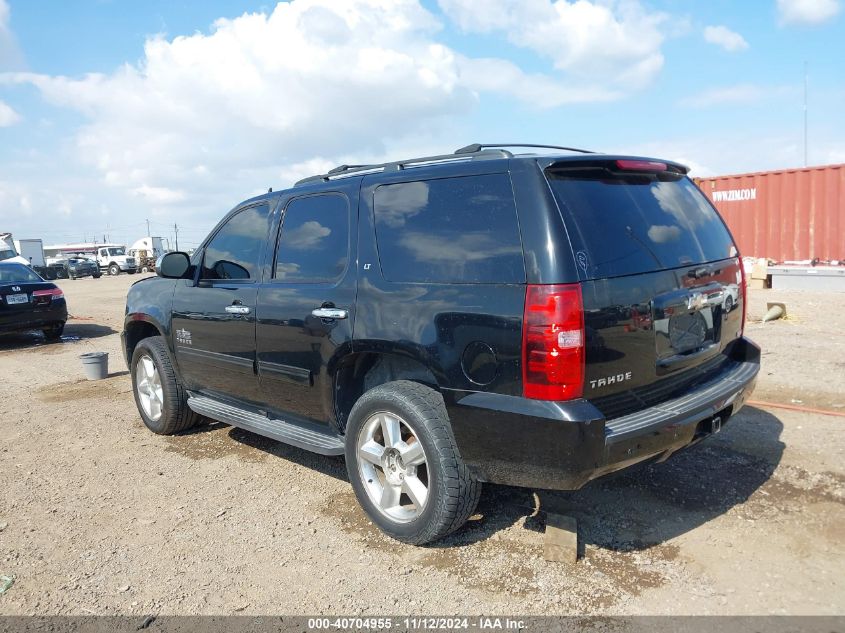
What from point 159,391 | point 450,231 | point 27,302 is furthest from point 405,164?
point 27,302

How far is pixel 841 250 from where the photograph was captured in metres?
14.3

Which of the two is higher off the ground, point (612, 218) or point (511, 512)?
point (612, 218)

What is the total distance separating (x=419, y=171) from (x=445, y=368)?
108 centimetres

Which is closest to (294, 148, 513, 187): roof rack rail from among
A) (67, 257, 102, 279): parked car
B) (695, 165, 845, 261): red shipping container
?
(695, 165, 845, 261): red shipping container

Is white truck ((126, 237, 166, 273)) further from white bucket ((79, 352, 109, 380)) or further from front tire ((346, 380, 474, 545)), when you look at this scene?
front tire ((346, 380, 474, 545))

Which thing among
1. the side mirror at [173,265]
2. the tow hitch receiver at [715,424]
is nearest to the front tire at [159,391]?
the side mirror at [173,265]

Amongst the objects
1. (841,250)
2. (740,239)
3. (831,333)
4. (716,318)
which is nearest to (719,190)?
(740,239)

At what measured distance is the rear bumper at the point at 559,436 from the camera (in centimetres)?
265

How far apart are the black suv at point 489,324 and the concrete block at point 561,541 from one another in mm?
456

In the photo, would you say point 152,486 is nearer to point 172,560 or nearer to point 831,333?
point 172,560

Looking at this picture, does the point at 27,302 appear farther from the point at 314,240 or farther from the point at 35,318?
the point at 314,240

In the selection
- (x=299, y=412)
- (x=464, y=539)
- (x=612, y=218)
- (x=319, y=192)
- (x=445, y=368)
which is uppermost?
(x=319, y=192)

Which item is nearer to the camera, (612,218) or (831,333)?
(612,218)

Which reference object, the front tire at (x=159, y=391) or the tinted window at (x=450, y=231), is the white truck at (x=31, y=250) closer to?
the front tire at (x=159, y=391)
